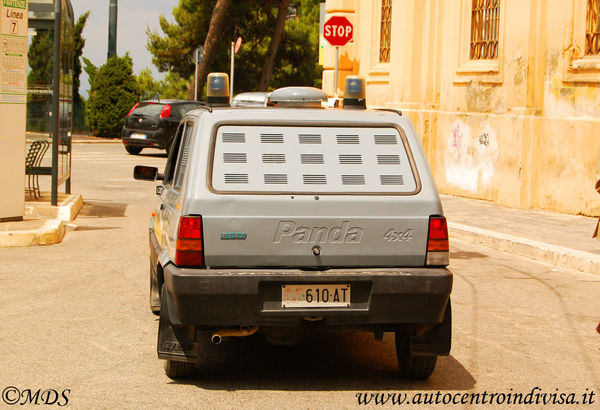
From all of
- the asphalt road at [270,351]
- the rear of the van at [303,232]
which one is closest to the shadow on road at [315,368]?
the asphalt road at [270,351]

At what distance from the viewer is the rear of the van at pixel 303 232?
5.87 m

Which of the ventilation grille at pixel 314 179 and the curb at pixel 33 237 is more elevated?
the ventilation grille at pixel 314 179

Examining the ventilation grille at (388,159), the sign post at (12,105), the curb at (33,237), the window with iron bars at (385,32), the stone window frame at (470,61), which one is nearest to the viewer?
the ventilation grille at (388,159)

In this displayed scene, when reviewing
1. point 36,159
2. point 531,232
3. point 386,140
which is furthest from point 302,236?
point 36,159

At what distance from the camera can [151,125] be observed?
93.8ft

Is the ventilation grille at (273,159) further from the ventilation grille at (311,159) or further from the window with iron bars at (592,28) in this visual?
the window with iron bars at (592,28)

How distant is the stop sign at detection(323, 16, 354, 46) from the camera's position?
20719 millimetres

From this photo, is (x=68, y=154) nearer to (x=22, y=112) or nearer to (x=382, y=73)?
(x=22, y=112)

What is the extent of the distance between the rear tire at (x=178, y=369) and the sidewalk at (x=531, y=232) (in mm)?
6381

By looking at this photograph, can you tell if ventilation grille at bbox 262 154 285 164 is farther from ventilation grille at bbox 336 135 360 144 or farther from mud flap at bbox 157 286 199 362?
mud flap at bbox 157 286 199 362

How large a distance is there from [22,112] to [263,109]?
7634mm

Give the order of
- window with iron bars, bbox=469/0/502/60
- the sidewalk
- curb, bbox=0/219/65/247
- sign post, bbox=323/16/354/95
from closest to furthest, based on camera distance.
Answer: curb, bbox=0/219/65/247 → the sidewalk → window with iron bars, bbox=469/0/502/60 → sign post, bbox=323/16/354/95

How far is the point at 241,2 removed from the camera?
145ft

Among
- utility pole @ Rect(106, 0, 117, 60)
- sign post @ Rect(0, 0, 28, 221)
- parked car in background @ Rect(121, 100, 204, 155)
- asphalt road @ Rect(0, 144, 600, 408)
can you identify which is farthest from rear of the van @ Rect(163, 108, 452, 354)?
utility pole @ Rect(106, 0, 117, 60)
